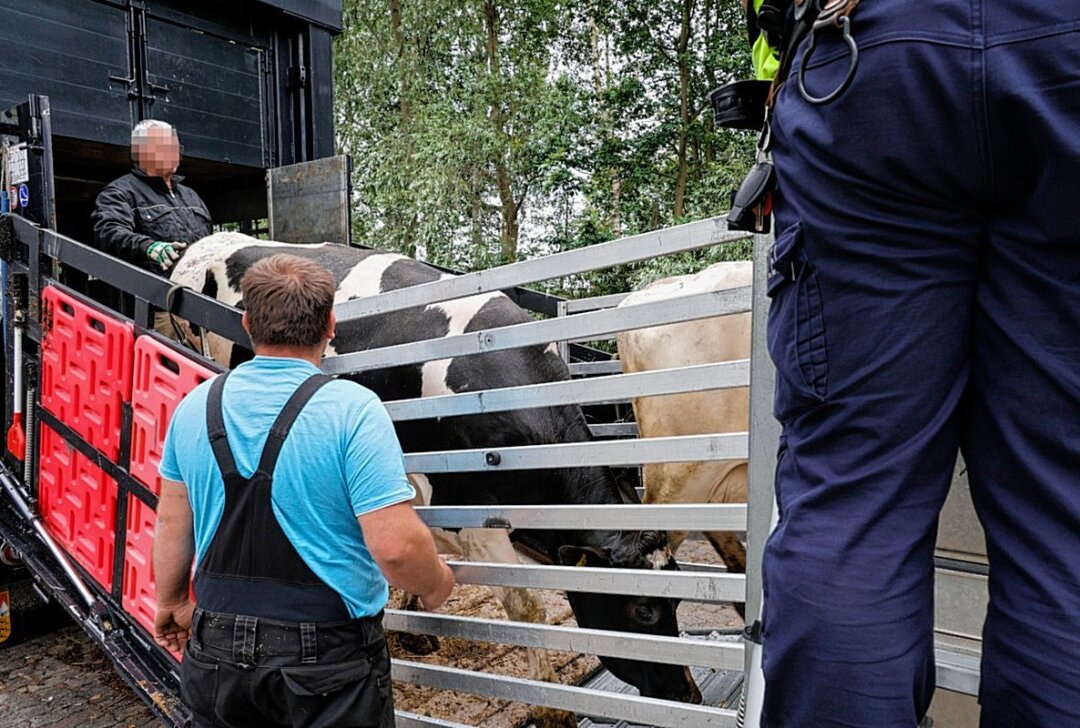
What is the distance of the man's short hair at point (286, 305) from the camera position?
208 cm

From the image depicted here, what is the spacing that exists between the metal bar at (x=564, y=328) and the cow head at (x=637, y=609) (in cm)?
91

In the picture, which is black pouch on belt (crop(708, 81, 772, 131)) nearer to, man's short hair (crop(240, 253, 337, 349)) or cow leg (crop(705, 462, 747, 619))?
man's short hair (crop(240, 253, 337, 349))

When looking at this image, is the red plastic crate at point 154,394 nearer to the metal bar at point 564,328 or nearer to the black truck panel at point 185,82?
the metal bar at point 564,328

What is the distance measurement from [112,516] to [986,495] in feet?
10.3

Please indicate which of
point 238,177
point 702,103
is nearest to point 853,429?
point 238,177

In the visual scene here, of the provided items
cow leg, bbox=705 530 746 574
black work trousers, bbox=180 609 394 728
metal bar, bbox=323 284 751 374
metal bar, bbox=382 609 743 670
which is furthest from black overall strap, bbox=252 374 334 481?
cow leg, bbox=705 530 746 574

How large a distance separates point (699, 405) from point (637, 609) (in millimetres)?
1243

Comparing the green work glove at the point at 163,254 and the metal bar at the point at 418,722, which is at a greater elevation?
the green work glove at the point at 163,254

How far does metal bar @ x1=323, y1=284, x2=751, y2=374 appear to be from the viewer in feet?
5.74

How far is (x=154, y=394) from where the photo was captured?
112 inches

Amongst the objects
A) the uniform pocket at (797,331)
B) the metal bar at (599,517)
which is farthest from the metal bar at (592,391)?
the uniform pocket at (797,331)

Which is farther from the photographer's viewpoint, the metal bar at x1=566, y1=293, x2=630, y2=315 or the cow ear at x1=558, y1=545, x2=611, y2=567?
the metal bar at x1=566, y1=293, x2=630, y2=315

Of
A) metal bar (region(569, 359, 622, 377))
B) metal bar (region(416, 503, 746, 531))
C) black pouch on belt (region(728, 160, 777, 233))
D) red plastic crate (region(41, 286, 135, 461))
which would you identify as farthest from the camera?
metal bar (region(569, 359, 622, 377))

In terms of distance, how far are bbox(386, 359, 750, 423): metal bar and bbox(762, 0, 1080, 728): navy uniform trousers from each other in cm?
63
